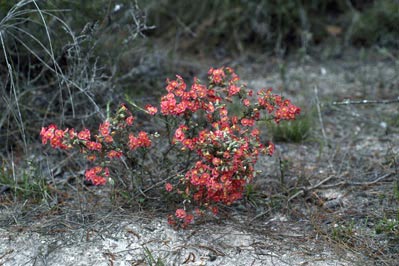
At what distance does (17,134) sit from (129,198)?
3.34 feet

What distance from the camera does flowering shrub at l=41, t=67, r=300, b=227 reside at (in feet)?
8.97

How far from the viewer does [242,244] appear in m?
2.85

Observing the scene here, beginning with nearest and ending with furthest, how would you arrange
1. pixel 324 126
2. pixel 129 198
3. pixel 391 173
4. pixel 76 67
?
pixel 129 198 < pixel 391 173 < pixel 76 67 < pixel 324 126

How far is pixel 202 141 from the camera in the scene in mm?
2779

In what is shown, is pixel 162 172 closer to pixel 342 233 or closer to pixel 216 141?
pixel 216 141

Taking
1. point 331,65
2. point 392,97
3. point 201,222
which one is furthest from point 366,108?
point 201,222

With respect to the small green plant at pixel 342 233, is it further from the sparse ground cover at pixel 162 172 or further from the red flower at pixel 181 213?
the red flower at pixel 181 213

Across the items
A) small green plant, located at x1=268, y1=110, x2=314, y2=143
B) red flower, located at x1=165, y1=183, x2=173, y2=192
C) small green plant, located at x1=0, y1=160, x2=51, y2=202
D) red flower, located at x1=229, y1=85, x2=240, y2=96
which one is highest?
red flower, located at x1=229, y1=85, x2=240, y2=96

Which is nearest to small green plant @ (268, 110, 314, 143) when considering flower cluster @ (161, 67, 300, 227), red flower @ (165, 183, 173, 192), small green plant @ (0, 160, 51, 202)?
flower cluster @ (161, 67, 300, 227)

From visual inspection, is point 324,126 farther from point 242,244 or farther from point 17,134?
point 17,134

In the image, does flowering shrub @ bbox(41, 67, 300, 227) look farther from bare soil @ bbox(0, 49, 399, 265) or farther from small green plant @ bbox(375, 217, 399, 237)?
small green plant @ bbox(375, 217, 399, 237)

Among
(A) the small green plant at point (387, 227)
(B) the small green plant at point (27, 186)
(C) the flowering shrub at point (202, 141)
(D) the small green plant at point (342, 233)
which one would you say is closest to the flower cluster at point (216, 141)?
(C) the flowering shrub at point (202, 141)

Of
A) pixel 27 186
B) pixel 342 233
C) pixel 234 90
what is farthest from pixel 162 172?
pixel 342 233

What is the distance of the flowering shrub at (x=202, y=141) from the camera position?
2.73 m
